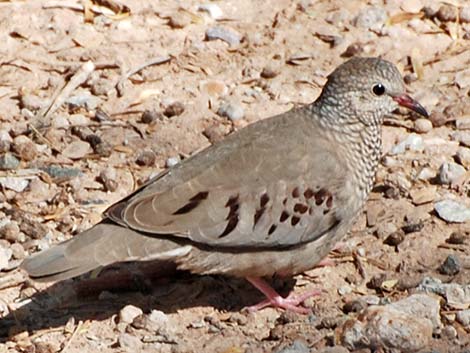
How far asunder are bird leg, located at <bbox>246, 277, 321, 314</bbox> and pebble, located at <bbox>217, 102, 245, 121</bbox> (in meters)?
1.40

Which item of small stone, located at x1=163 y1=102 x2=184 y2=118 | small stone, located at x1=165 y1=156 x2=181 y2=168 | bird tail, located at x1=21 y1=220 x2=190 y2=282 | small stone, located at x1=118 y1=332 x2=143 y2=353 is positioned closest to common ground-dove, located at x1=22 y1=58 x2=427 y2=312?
bird tail, located at x1=21 y1=220 x2=190 y2=282

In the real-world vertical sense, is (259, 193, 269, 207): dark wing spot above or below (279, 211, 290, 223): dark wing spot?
above

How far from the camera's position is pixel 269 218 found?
6305 mm

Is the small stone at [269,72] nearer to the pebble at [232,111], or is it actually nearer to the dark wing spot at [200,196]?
the pebble at [232,111]

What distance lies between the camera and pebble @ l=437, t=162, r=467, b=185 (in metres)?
7.09

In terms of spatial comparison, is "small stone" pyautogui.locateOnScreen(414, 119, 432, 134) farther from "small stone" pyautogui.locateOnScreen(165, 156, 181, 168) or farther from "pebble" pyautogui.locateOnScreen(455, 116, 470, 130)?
"small stone" pyautogui.locateOnScreen(165, 156, 181, 168)

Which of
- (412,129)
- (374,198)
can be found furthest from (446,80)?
(374,198)

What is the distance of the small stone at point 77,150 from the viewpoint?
7.46m

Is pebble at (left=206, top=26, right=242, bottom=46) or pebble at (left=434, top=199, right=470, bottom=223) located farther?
pebble at (left=206, top=26, right=242, bottom=46)

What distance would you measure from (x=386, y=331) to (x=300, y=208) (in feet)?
2.70

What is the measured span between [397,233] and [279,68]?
173 cm

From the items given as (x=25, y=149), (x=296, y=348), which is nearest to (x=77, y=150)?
(x=25, y=149)

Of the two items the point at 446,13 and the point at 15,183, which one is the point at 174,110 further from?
the point at 446,13

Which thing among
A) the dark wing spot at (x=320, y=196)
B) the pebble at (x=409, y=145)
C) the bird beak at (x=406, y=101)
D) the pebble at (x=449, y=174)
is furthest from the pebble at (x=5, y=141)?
the pebble at (x=449, y=174)
